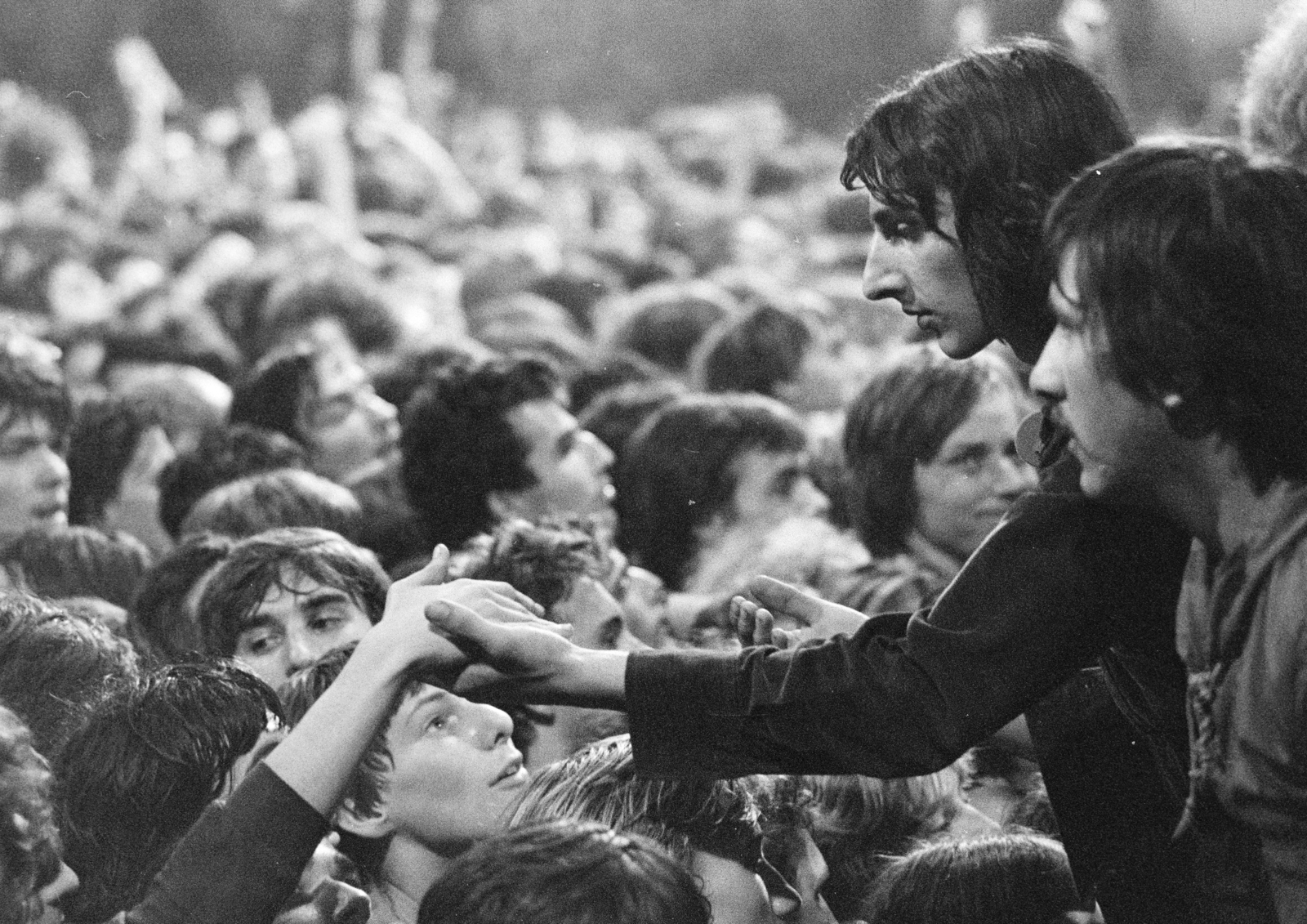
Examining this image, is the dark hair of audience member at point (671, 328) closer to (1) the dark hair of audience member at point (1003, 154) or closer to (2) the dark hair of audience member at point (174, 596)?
(2) the dark hair of audience member at point (174, 596)

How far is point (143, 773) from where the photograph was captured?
108 inches

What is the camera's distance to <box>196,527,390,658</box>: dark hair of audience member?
351 centimetres

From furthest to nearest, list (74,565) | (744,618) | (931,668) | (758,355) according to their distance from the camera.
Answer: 1. (758,355)
2. (74,565)
3. (744,618)
4. (931,668)

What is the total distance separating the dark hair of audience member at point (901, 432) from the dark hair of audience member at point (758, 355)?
81.9 inches

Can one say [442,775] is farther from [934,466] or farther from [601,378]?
[601,378]

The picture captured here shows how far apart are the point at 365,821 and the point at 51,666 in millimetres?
621

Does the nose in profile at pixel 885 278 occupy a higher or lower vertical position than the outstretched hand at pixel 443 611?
higher

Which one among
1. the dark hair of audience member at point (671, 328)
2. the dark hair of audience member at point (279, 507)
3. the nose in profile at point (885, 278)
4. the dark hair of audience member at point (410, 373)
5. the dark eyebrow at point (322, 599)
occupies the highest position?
the nose in profile at point (885, 278)

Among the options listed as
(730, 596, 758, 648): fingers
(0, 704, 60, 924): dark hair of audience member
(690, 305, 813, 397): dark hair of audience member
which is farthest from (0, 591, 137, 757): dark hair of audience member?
(690, 305, 813, 397): dark hair of audience member

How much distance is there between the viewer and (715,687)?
218 centimetres

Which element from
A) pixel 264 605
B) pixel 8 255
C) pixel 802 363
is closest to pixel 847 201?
pixel 8 255

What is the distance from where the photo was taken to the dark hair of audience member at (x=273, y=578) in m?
3.51

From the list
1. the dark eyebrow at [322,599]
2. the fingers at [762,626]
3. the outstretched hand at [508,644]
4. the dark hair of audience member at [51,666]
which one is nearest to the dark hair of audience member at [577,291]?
the dark eyebrow at [322,599]

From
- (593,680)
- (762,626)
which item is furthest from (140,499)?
(593,680)
